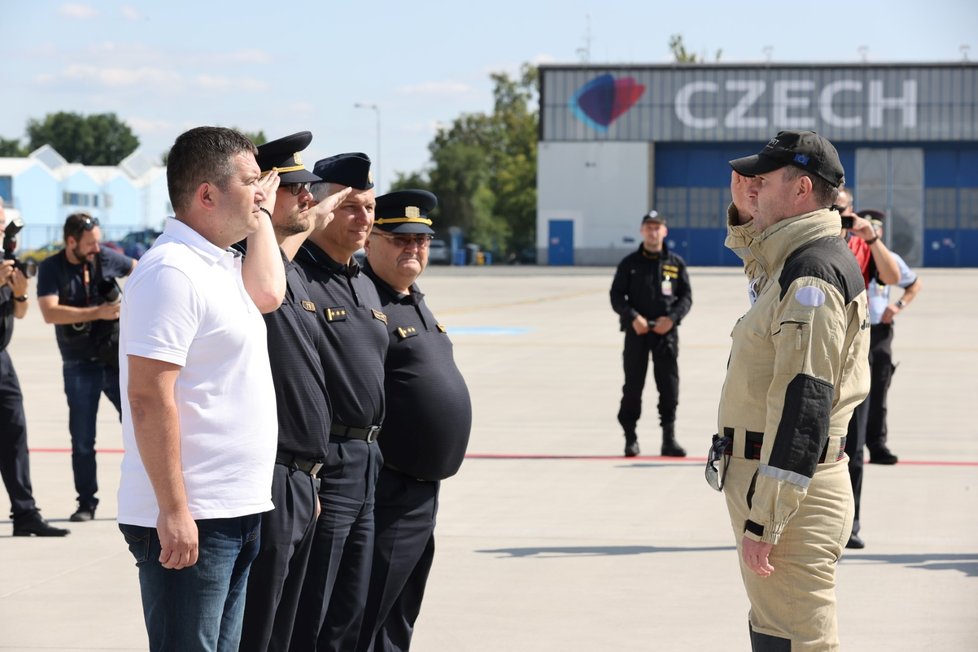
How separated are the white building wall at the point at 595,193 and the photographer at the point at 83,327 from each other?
199 ft

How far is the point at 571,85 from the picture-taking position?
221 ft

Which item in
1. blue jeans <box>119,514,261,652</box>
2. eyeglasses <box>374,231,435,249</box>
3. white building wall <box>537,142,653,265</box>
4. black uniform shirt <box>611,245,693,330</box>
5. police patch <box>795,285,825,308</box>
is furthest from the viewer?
white building wall <box>537,142,653,265</box>

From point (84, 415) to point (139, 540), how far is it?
4.60m

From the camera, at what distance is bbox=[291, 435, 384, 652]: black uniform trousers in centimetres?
421

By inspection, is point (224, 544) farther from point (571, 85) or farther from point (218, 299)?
point (571, 85)

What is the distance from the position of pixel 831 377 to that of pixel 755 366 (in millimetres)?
245

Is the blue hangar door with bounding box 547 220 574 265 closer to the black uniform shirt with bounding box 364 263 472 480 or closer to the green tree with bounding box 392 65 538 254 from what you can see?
the green tree with bounding box 392 65 538 254

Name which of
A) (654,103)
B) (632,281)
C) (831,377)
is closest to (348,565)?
(831,377)

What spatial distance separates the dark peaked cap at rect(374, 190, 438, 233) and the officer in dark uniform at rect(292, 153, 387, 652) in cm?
38

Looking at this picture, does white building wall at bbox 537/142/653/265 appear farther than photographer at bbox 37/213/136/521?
Yes

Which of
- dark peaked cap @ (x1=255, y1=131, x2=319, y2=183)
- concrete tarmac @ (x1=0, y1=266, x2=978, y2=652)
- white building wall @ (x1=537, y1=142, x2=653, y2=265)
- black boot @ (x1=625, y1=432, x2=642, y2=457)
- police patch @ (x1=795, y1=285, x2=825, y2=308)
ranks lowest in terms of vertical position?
concrete tarmac @ (x1=0, y1=266, x2=978, y2=652)

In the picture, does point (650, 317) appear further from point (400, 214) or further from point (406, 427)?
point (406, 427)

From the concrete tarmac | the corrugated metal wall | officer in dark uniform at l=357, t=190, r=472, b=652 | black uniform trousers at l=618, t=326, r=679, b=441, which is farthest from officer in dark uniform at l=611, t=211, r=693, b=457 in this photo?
the corrugated metal wall

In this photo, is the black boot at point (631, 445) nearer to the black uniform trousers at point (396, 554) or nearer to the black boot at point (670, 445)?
the black boot at point (670, 445)
